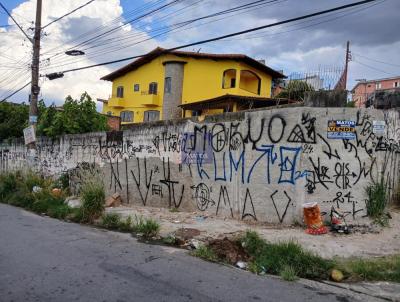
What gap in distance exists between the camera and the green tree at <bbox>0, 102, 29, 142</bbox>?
23250 mm

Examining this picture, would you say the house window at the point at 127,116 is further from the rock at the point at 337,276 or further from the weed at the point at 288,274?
the rock at the point at 337,276

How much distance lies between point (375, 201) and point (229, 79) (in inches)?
1079

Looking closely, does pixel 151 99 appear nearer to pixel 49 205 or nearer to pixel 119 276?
pixel 49 205

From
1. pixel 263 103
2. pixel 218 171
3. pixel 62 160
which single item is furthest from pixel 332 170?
pixel 263 103

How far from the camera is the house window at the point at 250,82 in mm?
35719

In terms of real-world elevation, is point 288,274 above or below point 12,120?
below

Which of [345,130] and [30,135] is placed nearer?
[345,130]

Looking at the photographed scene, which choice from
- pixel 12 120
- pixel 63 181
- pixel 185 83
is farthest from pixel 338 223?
pixel 185 83

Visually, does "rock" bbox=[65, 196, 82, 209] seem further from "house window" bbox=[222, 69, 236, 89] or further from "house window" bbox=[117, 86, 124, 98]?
"house window" bbox=[117, 86, 124, 98]

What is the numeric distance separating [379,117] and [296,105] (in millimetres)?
1708

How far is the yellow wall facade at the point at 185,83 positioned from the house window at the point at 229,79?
263 millimetres

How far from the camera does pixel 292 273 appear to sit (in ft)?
19.3

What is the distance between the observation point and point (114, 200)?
12391 mm

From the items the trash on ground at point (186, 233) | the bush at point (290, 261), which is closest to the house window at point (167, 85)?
the trash on ground at point (186, 233)
